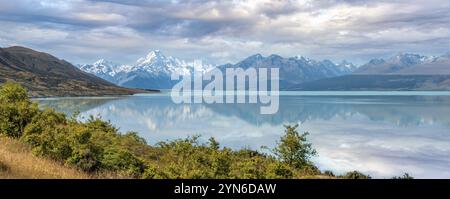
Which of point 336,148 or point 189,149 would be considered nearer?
point 189,149

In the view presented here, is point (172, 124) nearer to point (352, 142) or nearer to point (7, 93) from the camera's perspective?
point (352, 142)

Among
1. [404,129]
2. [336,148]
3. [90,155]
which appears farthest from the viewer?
[404,129]

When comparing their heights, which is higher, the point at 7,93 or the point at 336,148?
the point at 7,93

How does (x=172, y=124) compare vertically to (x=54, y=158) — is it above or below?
below

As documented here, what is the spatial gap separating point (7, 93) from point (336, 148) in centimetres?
5204
